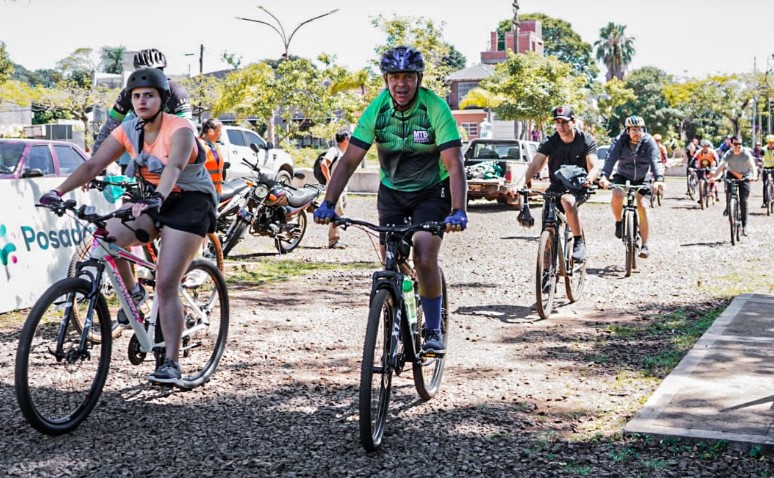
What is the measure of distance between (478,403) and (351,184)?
82.9 feet

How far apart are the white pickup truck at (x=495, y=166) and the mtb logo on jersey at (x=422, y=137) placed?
54.8 ft

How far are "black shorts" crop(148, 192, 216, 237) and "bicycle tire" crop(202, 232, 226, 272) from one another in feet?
11.0

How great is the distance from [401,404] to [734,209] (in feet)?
37.8

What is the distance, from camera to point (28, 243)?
28.8 ft

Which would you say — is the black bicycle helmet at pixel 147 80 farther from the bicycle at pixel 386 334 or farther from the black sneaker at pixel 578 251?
the black sneaker at pixel 578 251

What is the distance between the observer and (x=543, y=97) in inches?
1793

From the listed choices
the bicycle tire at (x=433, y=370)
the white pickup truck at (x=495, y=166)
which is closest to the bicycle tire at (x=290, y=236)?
the bicycle tire at (x=433, y=370)

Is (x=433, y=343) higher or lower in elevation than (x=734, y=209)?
lower

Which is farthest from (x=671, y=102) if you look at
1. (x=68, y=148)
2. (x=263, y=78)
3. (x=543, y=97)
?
(x=68, y=148)

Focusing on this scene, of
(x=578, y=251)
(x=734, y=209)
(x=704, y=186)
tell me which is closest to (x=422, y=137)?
(x=578, y=251)

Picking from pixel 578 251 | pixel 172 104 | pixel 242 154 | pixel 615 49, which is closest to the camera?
pixel 172 104

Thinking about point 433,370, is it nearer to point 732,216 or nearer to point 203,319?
point 203,319

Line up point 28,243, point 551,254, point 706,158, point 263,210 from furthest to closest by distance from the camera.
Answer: point 706,158, point 263,210, point 551,254, point 28,243

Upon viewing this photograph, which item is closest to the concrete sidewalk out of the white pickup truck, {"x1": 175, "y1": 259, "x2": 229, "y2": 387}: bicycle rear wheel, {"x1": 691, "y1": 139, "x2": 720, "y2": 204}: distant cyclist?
{"x1": 175, "y1": 259, "x2": 229, "y2": 387}: bicycle rear wheel
